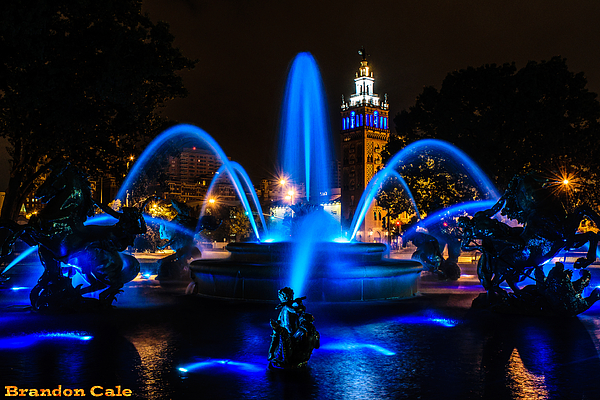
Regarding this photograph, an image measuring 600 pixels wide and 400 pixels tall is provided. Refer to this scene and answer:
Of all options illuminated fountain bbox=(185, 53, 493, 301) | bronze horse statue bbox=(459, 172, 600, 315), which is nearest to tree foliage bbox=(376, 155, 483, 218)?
illuminated fountain bbox=(185, 53, 493, 301)

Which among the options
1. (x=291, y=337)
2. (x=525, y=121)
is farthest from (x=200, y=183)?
(x=291, y=337)

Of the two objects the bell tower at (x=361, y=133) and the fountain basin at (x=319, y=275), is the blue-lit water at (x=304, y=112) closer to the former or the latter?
the fountain basin at (x=319, y=275)

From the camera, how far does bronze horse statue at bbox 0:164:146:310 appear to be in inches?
461

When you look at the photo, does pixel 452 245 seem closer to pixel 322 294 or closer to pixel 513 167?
pixel 322 294

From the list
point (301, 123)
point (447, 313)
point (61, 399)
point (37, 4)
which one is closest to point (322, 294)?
point (447, 313)

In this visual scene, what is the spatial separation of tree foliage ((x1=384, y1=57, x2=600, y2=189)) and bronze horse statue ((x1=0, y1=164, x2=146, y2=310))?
27185mm

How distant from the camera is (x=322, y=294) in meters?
13.9

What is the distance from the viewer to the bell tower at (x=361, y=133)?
162 m

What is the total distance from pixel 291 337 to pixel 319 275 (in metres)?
6.44

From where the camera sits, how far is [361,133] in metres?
164

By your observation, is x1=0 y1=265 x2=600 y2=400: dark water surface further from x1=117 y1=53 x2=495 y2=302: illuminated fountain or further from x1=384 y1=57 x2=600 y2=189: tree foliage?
x1=384 y1=57 x2=600 y2=189: tree foliage

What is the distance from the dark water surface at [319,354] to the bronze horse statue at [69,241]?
0.65 metres

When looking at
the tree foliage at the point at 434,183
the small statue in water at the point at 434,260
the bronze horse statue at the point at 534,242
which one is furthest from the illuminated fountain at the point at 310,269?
the tree foliage at the point at 434,183

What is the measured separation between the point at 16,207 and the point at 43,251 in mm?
15768
